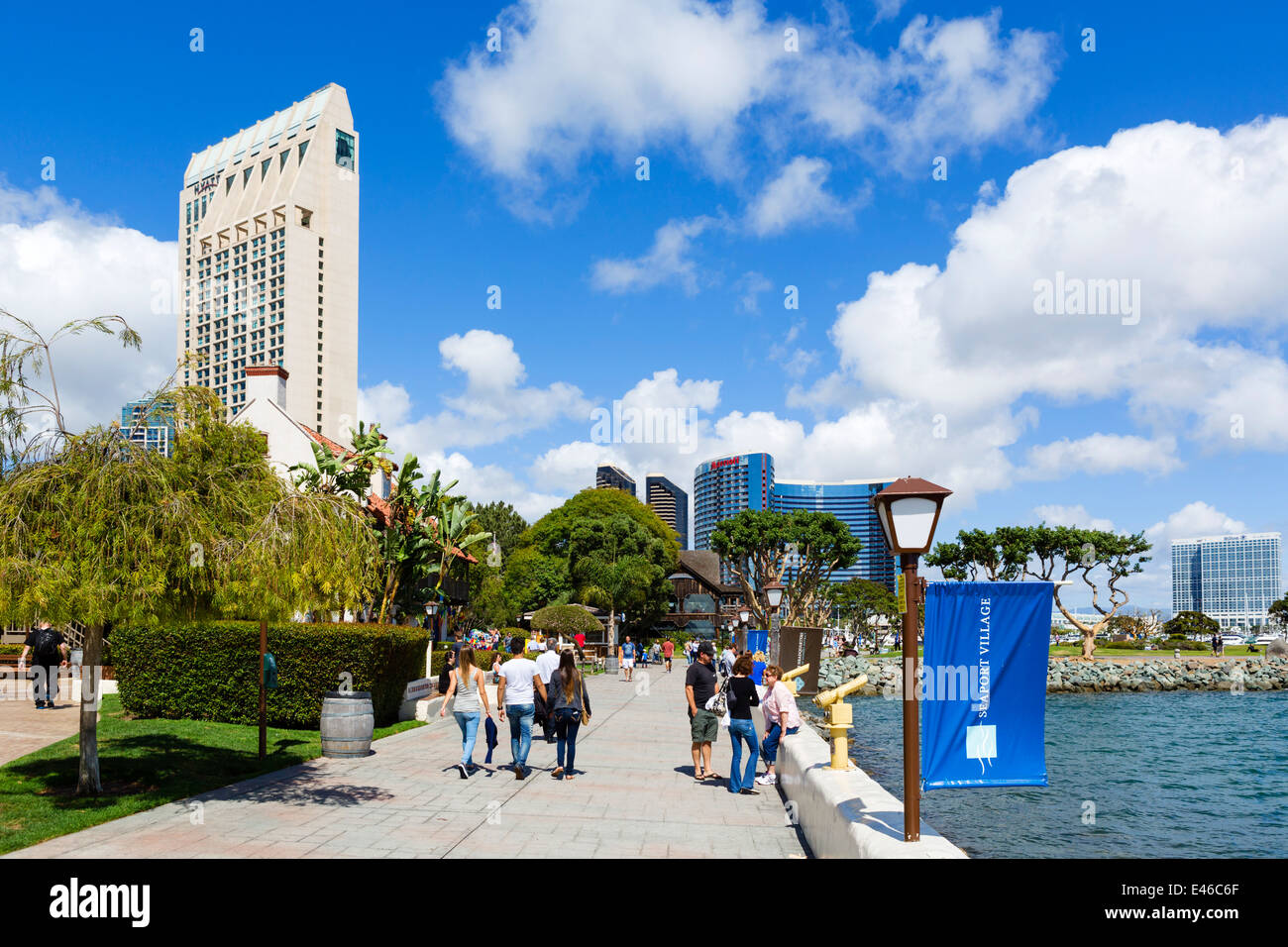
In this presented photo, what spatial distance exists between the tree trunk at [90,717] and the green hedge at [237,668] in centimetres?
564

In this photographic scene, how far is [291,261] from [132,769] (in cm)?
12914

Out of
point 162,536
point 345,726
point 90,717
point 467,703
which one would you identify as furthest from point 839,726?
point 90,717

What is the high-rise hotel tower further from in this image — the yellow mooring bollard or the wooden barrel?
the yellow mooring bollard

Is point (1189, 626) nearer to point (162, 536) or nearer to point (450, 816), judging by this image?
point (450, 816)

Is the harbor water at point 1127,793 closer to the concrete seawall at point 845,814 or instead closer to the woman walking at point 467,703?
the concrete seawall at point 845,814

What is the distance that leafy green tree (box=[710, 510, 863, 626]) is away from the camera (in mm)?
56125

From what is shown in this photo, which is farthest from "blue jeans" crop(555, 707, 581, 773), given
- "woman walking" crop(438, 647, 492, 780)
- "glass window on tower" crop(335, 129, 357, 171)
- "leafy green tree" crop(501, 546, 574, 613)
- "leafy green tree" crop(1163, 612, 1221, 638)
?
"glass window on tower" crop(335, 129, 357, 171)

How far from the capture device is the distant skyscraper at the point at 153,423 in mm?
9117

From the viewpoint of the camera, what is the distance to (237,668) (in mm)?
15438

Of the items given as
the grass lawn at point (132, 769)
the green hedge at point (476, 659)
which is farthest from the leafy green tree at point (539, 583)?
the grass lawn at point (132, 769)

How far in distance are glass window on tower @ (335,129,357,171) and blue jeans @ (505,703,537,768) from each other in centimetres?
13605

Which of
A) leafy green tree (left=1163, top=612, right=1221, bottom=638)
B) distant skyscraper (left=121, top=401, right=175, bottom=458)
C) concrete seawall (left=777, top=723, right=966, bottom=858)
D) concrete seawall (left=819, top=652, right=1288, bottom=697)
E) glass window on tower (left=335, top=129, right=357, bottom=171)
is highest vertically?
glass window on tower (left=335, top=129, right=357, bottom=171)
